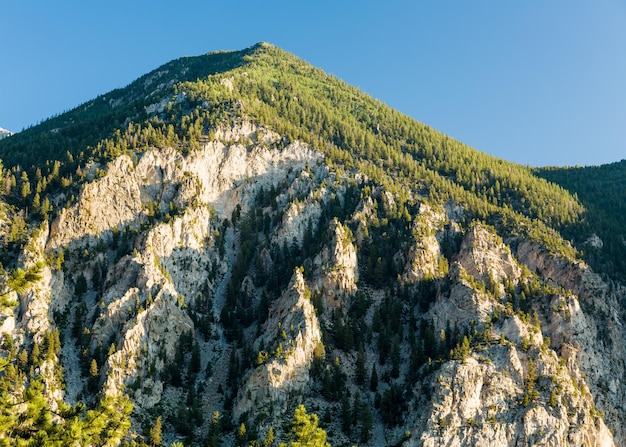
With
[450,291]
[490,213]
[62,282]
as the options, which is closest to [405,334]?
[450,291]

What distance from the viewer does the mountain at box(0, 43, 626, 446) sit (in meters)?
109

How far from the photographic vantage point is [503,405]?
4299 inches

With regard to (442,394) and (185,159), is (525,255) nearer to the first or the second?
(442,394)

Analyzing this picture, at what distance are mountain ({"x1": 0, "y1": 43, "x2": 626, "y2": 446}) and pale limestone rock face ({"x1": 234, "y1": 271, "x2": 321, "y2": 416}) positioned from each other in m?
0.45

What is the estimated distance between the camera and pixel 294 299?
13000 centimetres

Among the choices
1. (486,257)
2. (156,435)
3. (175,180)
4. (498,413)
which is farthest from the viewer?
(175,180)

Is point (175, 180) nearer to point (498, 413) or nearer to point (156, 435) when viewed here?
point (156, 435)

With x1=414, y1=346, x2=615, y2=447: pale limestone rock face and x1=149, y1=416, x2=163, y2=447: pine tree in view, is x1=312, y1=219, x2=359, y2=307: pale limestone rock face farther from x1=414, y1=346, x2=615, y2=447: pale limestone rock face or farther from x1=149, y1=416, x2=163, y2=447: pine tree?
x1=149, y1=416, x2=163, y2=447: pine tree

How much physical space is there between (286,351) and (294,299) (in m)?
15.1

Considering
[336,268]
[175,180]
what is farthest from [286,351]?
[175,180]

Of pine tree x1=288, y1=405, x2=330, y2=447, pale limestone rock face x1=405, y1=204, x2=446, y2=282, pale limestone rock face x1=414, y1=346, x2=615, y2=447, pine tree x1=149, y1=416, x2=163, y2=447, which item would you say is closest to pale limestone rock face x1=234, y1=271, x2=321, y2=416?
pine tree x1=149, y1=416, x2=163, y2=447

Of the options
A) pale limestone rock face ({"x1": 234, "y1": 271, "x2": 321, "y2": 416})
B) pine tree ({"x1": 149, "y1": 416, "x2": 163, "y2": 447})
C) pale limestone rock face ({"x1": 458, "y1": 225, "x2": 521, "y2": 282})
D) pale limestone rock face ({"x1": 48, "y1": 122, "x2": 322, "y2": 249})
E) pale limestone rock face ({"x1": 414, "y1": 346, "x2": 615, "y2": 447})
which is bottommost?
pale limestone rock face ({"x1": 414, "y1": 346, "x2": 615, "y2": 447})

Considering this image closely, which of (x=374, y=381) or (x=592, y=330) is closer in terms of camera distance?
(x=374, y=381)

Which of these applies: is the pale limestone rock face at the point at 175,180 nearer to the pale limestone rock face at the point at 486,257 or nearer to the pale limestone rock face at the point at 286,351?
the pale limestone rock face at the point at 286,351
